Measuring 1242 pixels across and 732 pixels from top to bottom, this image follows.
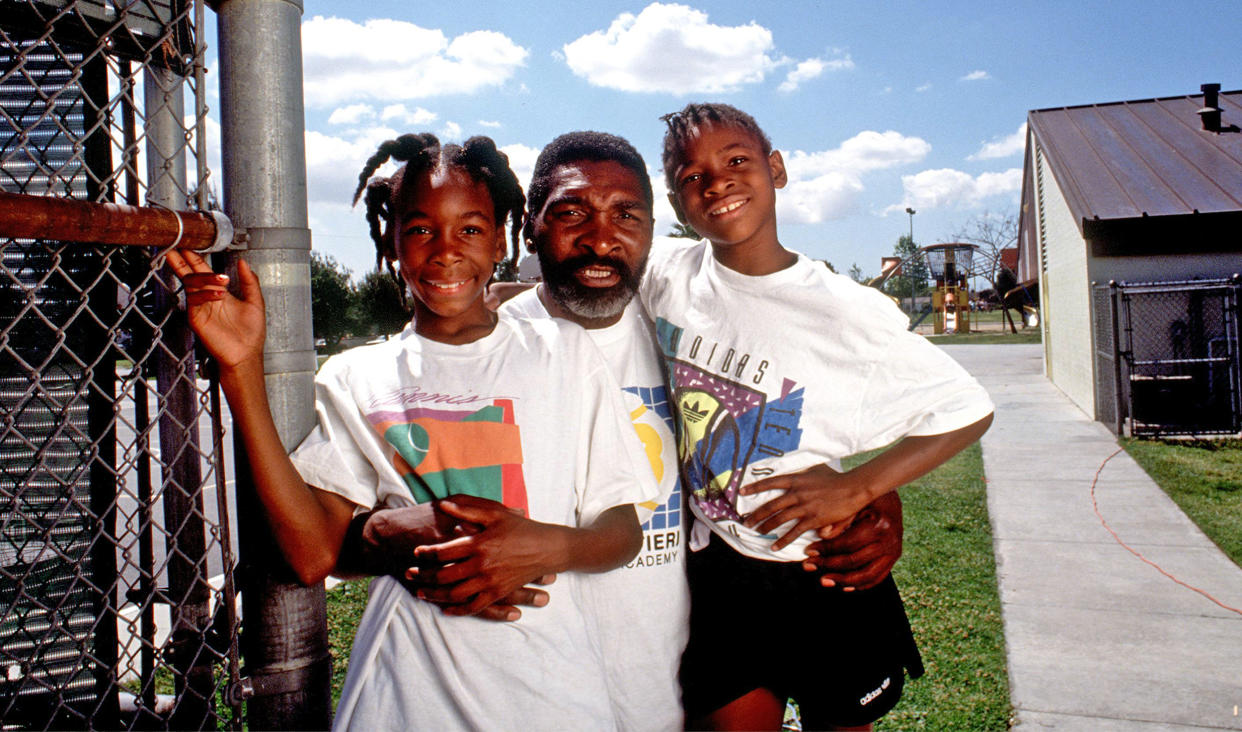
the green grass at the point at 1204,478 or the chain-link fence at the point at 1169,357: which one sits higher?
the chain-link fence at the point at 1169,357

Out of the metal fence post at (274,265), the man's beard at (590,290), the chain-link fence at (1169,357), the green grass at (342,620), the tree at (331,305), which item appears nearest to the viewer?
the metal fence post at (274,265)

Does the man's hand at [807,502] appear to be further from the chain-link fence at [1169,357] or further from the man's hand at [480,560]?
the chain-link fence at [1169,357]

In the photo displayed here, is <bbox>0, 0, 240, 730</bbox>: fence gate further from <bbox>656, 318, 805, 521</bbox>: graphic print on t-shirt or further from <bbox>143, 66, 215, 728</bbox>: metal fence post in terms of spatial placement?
<bbox>656, 318, 805, 521</bbox>: graphic print on t-shirt

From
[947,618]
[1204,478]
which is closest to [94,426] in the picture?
[947,618]

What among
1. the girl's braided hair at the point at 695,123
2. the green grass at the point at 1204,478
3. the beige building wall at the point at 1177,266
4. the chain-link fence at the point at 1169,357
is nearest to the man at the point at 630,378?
the girl's braided hair at the point at 695,123

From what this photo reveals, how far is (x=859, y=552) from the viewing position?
202 cm

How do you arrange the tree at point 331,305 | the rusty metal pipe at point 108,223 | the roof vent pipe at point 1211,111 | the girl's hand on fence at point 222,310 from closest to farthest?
the rusty metal pipe at point 108,223, the girl's hand on fence at point 222,310, the roof vent pipe at point 1211,111, the tree at point 331,305

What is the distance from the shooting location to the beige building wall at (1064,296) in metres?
11.4

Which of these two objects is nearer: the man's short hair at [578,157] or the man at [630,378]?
the man at [630,378]

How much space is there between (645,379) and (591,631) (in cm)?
67

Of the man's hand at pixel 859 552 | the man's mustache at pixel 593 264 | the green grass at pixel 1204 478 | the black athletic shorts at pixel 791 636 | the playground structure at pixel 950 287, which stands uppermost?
the playground structure at pixel 950 287

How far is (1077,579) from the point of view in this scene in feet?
16.6

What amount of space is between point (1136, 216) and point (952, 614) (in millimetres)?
7929

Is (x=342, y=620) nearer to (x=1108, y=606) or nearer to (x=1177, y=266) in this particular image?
(x=1108, y=606)
